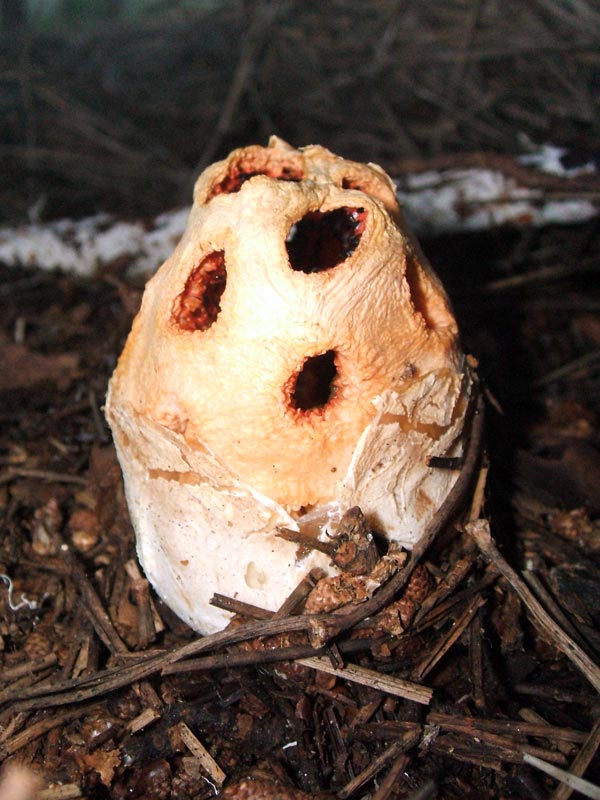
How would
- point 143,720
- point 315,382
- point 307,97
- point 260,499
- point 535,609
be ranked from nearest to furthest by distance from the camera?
point 260,499, point 143,720, point 535,609, point 315,382, point 307,97

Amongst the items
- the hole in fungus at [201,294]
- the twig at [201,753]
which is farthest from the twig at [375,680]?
the hole in fungus at [201,294]

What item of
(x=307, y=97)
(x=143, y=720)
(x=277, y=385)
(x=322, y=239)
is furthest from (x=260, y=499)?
(x=307, y=97)

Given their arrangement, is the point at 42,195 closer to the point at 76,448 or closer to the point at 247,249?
the point at 76,448

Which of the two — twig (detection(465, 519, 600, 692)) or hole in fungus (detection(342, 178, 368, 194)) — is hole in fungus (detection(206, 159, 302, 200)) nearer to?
hole in fungus (detection(342, 178, 368, 194))

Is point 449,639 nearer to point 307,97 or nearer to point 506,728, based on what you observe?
point 506,728

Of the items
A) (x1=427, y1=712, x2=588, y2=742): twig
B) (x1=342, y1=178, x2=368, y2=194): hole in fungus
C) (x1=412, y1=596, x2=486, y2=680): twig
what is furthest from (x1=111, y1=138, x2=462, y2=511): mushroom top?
(x1=427, y1=712, x2=588, y2=742): twig

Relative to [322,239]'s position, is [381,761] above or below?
below
